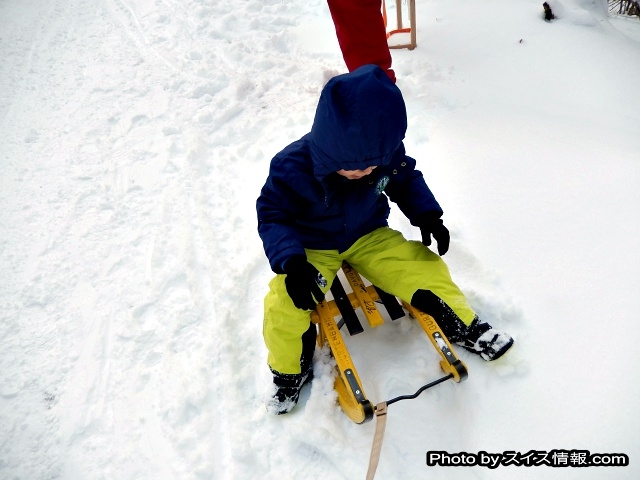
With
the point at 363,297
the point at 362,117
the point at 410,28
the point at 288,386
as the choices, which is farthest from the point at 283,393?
the point at 410,28

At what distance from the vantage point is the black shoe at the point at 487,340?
1604 millimetres

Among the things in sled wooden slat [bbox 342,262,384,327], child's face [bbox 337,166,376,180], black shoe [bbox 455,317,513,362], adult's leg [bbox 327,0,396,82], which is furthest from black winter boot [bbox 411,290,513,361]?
adult's leg [bbox 327,0,396,82]

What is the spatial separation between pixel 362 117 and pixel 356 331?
29.2 inches

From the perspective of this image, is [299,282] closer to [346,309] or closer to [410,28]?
[346,309]

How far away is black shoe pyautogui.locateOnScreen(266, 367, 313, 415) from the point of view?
161 cm

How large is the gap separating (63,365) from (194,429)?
687 millimetres

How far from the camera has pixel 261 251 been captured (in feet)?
7.11

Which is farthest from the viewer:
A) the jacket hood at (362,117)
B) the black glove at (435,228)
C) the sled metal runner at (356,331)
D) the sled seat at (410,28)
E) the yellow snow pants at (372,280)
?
the sled seat at (410,28)

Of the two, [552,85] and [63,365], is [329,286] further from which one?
[552,85]

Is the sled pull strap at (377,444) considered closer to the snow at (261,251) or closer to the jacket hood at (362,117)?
the snow at (261,251)

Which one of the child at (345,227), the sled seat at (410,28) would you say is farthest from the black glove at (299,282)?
the sled seat at (410,28)

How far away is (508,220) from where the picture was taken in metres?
2.09

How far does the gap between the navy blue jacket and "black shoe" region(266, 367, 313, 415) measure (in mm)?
384

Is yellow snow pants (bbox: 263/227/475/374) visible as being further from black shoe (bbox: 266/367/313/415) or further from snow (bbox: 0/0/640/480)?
snow (bbox: 0/0/640/480)
